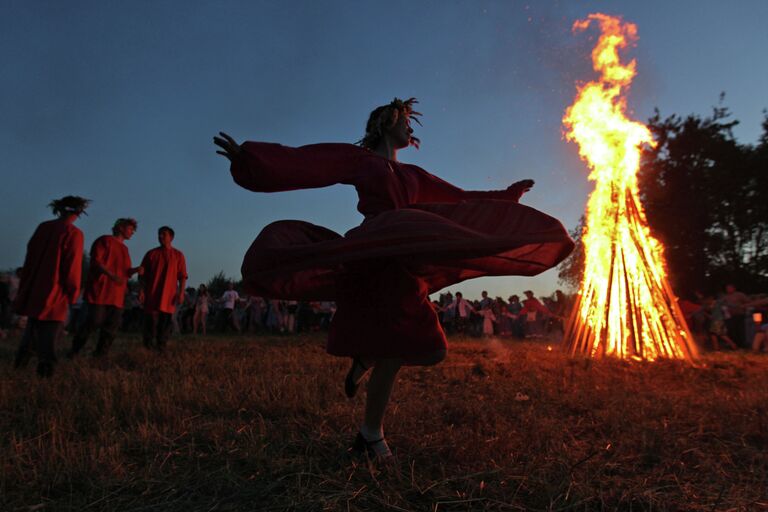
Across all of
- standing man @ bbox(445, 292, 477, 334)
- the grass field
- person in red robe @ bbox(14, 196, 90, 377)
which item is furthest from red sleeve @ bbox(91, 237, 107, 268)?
standing man @ bbox(445, 292, 477, 334)

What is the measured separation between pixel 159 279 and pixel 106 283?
0.89m

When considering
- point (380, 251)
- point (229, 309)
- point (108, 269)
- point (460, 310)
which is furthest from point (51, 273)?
point (460, 310)

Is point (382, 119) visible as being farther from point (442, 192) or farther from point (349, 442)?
point (349, 442)

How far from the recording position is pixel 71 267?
553 centimetres

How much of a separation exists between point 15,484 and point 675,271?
30575 millimetres

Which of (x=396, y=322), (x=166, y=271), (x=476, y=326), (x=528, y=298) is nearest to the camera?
(x=396, y=322)

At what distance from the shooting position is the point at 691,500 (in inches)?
98.6

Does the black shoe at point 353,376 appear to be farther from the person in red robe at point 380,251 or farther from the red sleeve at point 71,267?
the red sleeve at point 71,267

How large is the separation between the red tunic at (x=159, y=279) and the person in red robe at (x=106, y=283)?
0.51m

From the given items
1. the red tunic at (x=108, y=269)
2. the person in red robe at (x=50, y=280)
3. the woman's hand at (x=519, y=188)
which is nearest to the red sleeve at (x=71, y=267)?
the person in red robe at (x=50, y=280)

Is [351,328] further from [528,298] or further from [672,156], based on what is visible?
[672,156]

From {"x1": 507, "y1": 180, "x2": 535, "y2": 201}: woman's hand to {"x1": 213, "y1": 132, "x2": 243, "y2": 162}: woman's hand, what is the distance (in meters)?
1.74

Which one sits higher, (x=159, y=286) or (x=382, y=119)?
(x=382, y=119)

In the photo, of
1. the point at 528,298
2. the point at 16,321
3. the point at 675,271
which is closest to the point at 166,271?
the point at 16,321
